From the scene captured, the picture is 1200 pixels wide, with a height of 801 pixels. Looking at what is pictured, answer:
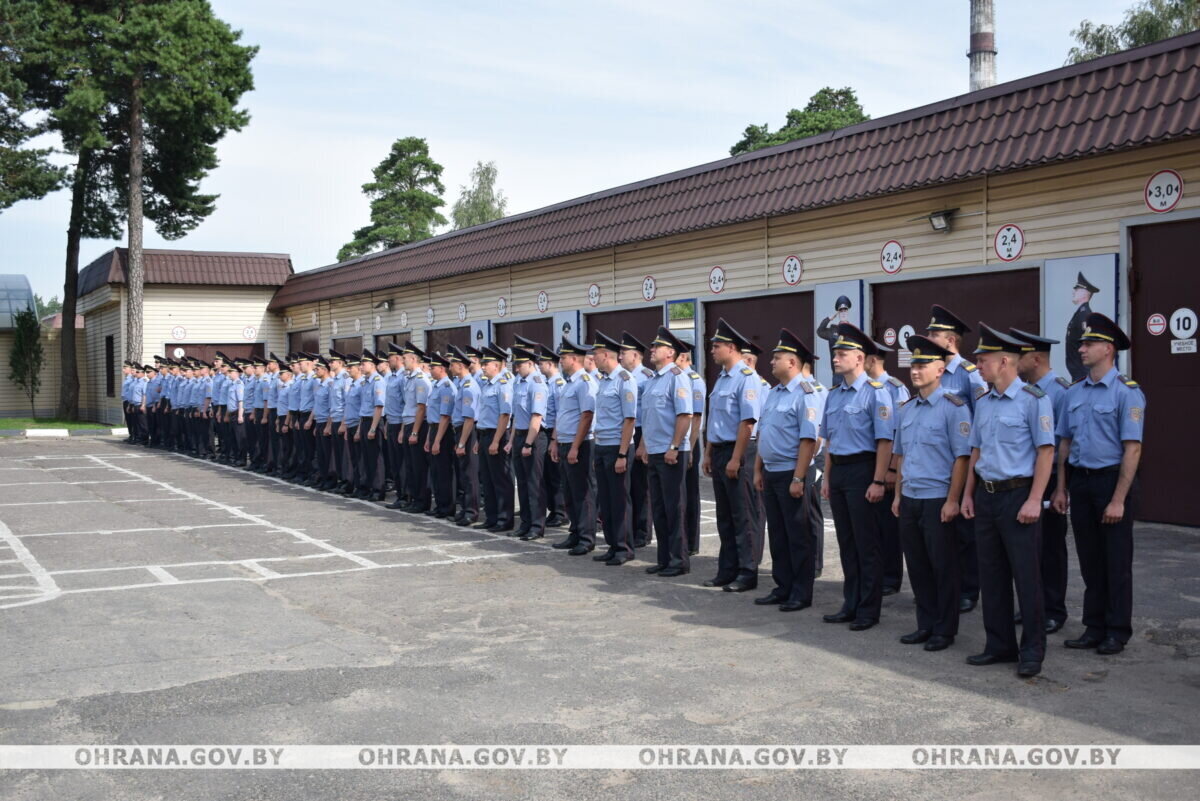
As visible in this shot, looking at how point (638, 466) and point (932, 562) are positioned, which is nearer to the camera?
point (932, 562)

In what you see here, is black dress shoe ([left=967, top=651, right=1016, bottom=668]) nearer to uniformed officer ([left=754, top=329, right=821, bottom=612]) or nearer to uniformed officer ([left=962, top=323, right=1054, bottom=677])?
uniformed officer ([left=962, top=323, right=1054, bottom=677])

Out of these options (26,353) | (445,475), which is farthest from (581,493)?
(26,353)

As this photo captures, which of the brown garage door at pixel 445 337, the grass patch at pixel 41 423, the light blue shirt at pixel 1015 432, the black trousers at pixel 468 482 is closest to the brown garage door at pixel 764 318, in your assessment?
the black trousers at pixel 468 482

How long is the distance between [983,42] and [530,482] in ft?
87.3

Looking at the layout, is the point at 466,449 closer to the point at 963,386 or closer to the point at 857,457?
the point at 857,457

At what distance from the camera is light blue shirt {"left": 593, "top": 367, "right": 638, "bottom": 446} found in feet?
31.3

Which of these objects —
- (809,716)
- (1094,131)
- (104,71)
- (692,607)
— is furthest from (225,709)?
(104,71)

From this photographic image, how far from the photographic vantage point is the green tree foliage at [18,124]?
27.6 metres

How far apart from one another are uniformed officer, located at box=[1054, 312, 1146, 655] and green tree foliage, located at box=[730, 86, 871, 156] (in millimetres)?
45116

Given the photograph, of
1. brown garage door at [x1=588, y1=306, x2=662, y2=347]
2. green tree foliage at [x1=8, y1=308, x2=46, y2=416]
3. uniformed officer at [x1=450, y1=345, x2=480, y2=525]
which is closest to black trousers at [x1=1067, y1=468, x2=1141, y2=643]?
uniformed officer at [x1=450, y1=345, x2=480, y2=525]

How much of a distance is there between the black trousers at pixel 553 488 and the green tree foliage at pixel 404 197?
165 feet

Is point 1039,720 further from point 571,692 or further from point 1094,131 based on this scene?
point 1094,131

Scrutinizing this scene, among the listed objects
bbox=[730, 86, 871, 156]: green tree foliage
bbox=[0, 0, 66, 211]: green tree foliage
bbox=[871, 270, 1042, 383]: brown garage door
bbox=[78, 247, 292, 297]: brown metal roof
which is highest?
bbox=[730, 86, 871, 156]: green tree foliage

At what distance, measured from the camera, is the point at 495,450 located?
11.4 metres
